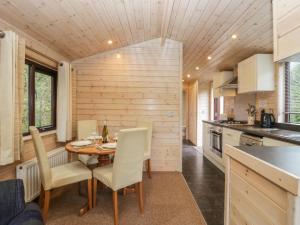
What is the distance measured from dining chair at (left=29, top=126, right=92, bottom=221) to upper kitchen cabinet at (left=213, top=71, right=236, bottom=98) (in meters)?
3.57

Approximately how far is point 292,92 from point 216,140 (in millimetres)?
1635

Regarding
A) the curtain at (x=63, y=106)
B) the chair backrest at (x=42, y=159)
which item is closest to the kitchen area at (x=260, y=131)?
the chair backrest at (x=42, y=159)

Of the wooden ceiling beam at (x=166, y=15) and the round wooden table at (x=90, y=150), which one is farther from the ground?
the wooden ceiling beam at (x=166, y=15)

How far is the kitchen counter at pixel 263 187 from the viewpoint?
2.67 feet

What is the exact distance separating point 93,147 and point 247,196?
1.93m

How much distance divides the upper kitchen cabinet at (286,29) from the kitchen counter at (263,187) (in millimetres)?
668

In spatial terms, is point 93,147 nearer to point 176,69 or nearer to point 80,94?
point 80,94

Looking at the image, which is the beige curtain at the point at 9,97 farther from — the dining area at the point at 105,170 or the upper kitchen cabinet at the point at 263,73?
the upper kitchen cabinet at the point at 263,73

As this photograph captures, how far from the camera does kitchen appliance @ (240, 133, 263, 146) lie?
266cm

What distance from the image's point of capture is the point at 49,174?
2223 millimetres

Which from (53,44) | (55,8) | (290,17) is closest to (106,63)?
(53,44)

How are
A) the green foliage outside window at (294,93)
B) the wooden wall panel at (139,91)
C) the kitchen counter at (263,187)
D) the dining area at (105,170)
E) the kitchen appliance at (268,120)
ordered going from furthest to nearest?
the wooden wall panel at (139,91)
the kitchen appliance at (268,120)
the green foliage outside window at (294,93)
the dining area at (105,170)
the kitchen counter at (263,187)

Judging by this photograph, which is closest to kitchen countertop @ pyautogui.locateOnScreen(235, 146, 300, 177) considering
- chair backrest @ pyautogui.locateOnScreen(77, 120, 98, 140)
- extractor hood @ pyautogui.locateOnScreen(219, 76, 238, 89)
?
chair backrest @ pyautogui.locateOnScreen(77, 120, 98, 140)

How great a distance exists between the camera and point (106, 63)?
4070mm
